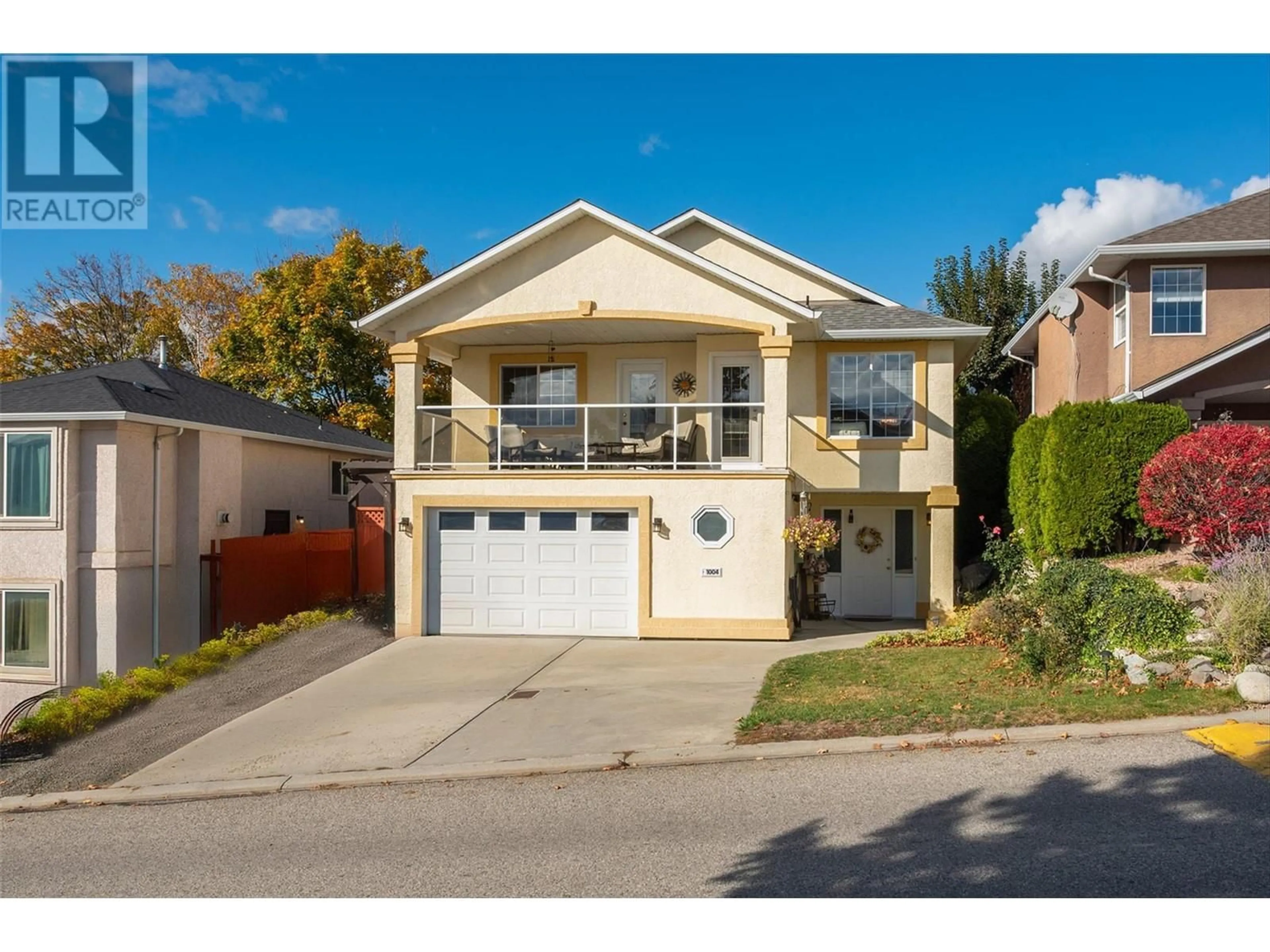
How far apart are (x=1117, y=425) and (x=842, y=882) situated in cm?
1118

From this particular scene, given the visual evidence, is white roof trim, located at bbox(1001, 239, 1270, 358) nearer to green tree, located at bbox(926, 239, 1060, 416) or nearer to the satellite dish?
the satellite dish

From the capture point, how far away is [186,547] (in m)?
17.4

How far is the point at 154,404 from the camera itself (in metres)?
16.7

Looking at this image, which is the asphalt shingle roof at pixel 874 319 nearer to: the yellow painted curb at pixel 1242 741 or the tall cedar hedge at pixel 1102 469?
the tall cedar hedge at pixel 1102 469

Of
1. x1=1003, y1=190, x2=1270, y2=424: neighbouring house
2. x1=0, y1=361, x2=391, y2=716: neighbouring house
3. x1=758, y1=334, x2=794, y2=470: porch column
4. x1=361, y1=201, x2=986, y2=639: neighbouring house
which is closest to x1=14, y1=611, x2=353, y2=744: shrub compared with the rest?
x1=0, y1=361, x2=391, y2=716: neighbouring house

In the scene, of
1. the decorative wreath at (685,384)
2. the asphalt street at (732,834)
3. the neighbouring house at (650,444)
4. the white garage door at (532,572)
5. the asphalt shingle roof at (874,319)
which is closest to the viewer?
the asphalt street at (732,834)

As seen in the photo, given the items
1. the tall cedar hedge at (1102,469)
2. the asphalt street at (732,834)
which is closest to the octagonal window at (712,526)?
the tall cedar hedge at (1102,469)

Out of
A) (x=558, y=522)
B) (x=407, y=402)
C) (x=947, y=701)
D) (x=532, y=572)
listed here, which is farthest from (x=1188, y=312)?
(x=407, y=402)

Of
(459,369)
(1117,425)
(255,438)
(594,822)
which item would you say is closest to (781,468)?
(1117,425)

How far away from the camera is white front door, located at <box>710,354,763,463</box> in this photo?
17.4 metres

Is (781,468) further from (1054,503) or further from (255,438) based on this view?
(255,438)

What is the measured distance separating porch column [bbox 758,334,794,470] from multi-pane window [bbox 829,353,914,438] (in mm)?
2307

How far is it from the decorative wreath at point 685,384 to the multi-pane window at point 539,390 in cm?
188

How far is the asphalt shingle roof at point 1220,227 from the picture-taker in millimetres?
18281
